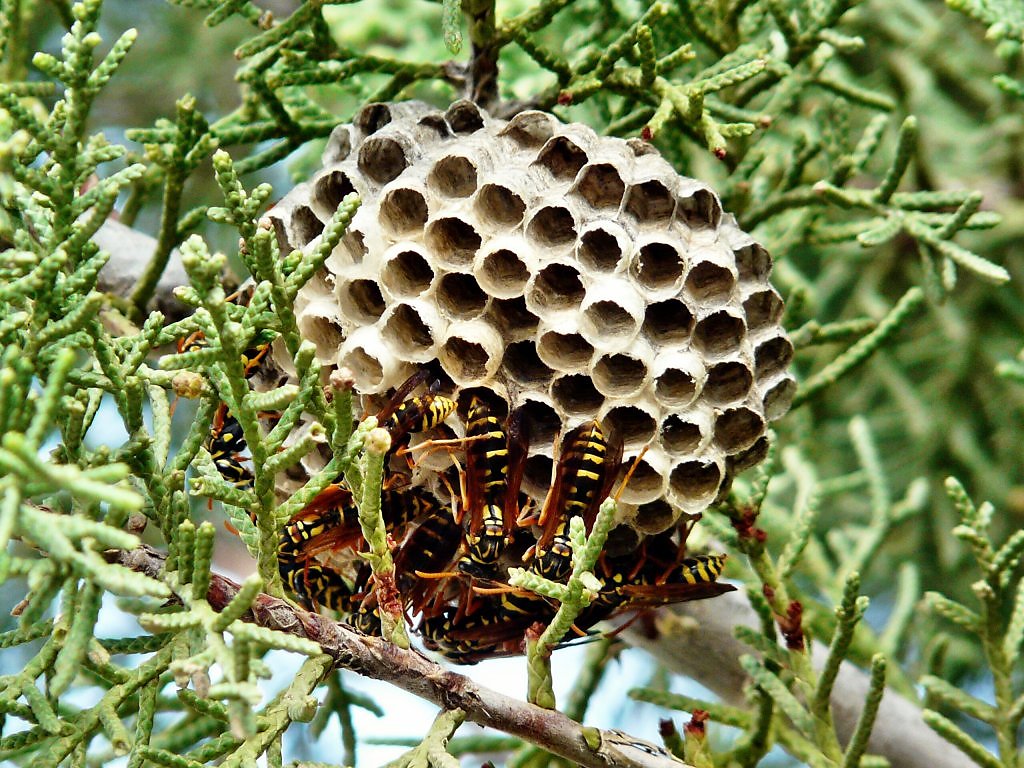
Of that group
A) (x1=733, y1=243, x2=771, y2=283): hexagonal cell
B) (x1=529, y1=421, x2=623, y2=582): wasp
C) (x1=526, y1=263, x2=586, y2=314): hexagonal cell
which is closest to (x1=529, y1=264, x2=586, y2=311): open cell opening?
(x1=526, y1=263, x2=586, y2=314): hexagonal cell

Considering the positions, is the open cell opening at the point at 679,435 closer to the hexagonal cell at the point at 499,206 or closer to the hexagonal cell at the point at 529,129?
the hexagonal cell at the point at 499,206

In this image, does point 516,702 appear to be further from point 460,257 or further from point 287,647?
point 460,257

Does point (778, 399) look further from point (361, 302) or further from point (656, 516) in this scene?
point (361, 302)

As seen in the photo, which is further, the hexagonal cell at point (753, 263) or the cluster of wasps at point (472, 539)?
the hexagonal cell at point (753, 263)

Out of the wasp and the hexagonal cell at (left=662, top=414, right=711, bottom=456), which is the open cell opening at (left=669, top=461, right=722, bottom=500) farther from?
the wasp

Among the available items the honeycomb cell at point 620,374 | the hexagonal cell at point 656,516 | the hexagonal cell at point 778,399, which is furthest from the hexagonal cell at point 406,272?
the hexagonal cell at point 778,399

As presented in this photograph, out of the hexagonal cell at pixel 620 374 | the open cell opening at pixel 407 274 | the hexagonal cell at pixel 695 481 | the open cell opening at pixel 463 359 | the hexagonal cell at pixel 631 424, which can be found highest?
the open cell opening at pixel 407 274
